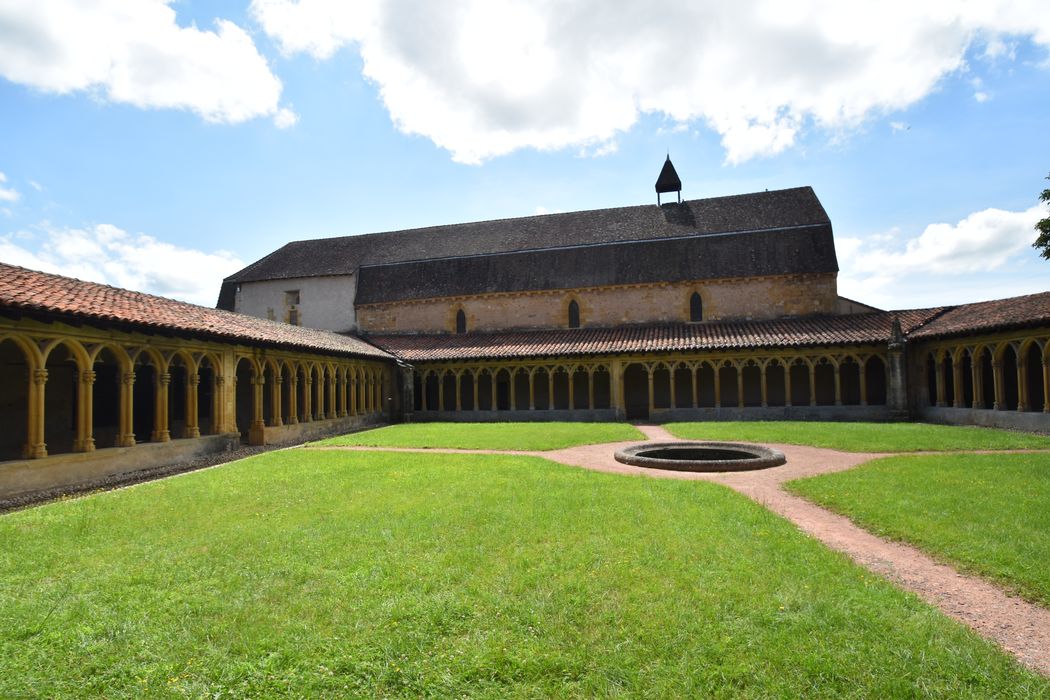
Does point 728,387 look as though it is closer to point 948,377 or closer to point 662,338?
point 662,338

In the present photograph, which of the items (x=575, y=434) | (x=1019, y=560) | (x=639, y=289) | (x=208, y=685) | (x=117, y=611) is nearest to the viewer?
(x=208, y=685)

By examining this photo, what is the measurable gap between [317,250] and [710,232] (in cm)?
2430

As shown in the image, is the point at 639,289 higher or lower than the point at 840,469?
higher

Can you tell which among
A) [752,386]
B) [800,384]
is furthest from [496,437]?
[800,384]

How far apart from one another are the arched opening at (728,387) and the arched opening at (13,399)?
24.9m

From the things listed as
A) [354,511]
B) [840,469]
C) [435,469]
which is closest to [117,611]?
[354,511]

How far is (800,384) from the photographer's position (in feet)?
86.5

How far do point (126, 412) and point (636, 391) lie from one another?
20684 millimetres

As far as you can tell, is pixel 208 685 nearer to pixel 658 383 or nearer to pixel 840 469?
pixel 840 469

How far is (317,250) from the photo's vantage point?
3769cm

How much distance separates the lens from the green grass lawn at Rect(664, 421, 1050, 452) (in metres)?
14.1

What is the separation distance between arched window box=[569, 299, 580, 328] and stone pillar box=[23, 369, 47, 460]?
23.6 metres

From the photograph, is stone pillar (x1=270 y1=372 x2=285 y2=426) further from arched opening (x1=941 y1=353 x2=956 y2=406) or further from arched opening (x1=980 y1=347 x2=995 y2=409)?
arched opening (x1=980 y1=347 x2=995 y2=409)

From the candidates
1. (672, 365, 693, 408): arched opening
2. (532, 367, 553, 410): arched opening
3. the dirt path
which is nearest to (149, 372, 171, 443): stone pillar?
the dirt path
